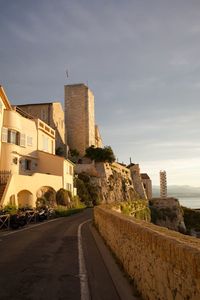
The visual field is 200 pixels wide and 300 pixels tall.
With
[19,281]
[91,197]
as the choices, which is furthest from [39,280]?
[91,197]

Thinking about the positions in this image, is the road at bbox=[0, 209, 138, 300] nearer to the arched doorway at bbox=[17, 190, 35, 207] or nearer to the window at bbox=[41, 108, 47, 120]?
the arched doorway at bbox=[17, 190, 35, 207]

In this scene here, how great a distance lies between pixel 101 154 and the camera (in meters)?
70.3

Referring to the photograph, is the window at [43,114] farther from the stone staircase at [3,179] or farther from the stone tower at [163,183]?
the stone tower at [163,183]

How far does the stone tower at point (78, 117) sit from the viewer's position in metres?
77.4

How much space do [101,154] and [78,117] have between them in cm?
1360

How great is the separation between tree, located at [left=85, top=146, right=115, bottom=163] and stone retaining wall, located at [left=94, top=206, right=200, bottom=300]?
6169cm

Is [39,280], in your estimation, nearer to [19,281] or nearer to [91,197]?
[19,281]

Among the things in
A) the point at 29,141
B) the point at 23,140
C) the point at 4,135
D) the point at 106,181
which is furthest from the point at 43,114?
the point at 4,135

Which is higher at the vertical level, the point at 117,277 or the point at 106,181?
the point at 106,181

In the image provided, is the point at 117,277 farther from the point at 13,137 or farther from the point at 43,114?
the point at 43,114

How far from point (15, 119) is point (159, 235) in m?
33.6

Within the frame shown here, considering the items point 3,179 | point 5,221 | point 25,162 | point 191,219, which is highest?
point 25,162

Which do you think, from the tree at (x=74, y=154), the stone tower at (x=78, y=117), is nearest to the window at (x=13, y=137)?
the tree at (x=74, y=154)

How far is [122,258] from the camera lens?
30.1ft
